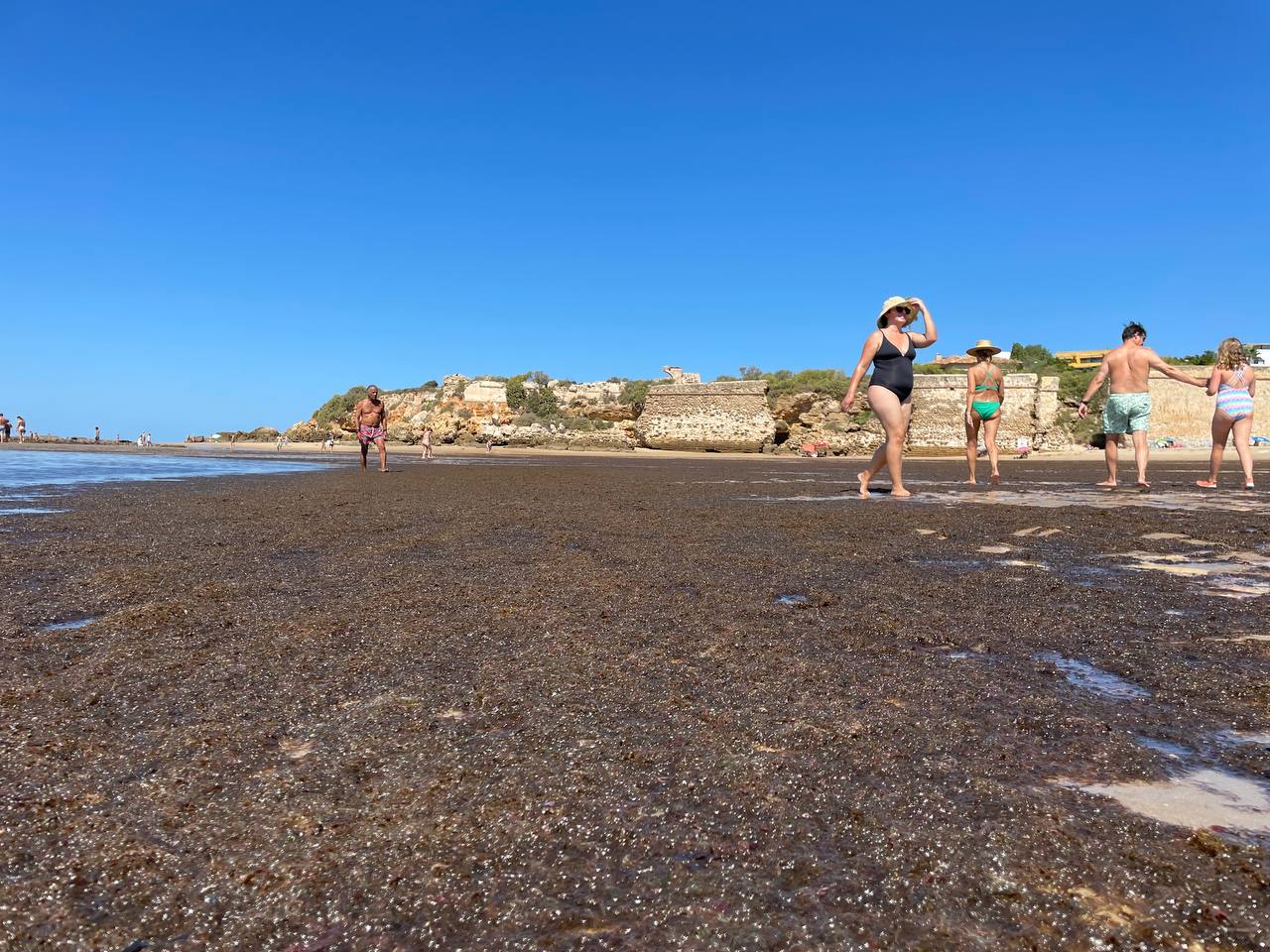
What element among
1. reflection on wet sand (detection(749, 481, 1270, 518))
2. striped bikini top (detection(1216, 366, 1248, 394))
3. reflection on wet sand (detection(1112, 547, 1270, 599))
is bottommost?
reflection on wet sand (detection(1112, 547, 1270, 599))

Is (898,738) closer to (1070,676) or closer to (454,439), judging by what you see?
(1070,676)

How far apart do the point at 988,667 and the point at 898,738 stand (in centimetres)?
55

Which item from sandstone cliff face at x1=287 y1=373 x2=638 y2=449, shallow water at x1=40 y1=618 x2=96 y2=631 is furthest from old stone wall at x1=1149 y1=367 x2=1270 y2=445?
shallow water at x1=40 y1=618 x2=96 y2=631

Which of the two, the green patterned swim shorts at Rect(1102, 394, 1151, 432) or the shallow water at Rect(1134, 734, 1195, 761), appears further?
the green patterned swim shorts at Rect(1102, 394, 1151, 432)

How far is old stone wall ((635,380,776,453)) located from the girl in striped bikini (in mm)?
22428

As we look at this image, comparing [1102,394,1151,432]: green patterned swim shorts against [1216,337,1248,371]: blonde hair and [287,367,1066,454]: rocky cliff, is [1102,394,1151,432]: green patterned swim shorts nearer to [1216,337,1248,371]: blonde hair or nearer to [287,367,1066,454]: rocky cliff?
[1216,337,1248,371]: blonde hair

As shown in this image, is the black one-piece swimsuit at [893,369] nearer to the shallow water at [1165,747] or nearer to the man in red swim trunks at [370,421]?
the shallow water at [1165,747]

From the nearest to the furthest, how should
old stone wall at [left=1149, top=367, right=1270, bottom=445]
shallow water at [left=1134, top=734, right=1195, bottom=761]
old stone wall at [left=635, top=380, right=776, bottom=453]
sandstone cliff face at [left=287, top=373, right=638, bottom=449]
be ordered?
1. shallow water at [left=1134, top=734, right=1195, bottom=761]
2. old stone wall at [left=1149, top=367, right=1270, bottom=445]
3. old stone wall at [left=635, top=380, right=776, bottom=453]
4. sandstone cliff face at [left=287, top=373, right=638, bottom=449]

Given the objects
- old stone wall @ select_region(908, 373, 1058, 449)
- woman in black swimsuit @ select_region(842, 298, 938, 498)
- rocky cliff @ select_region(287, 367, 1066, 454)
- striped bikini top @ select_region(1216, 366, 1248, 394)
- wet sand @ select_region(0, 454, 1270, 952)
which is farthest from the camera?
rocky cliff @ select_region(287, 367, 1066, 454)

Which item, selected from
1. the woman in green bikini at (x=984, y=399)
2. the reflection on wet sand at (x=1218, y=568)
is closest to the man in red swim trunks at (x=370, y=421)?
the woman in green bikini at (x=984, y=399)

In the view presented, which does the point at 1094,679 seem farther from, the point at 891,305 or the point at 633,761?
the point at 891,305

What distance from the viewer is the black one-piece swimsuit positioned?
6.96m

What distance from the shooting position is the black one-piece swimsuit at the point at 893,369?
6.96 m

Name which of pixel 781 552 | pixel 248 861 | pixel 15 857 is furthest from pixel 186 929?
pixel 781 552
